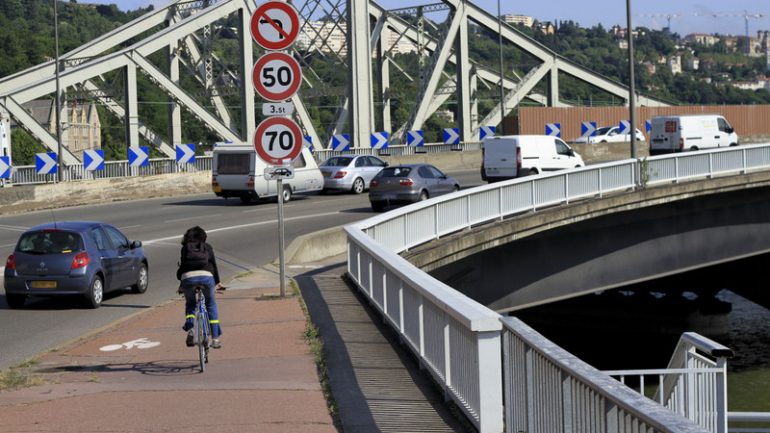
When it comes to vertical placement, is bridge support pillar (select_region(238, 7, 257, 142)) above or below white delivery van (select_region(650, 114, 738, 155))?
above

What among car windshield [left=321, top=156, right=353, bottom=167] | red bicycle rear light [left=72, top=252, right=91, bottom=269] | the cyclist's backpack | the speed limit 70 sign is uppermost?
the speed limit 70 sign

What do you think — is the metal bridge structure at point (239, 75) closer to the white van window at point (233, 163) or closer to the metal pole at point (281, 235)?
the white van window at point (233, 163)

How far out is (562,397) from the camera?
5.76 m

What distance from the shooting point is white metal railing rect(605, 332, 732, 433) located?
26.0 ft

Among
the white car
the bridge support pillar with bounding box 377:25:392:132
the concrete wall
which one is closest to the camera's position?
the concrete wall

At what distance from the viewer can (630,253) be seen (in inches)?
1150

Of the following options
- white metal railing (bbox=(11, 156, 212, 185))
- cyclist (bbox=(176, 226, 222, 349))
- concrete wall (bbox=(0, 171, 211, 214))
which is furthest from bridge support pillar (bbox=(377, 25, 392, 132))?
cyclist (bbox=(176, 226, 222, 349))

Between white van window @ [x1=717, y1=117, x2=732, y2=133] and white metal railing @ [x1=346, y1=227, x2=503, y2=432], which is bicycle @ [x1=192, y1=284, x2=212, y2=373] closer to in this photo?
white metal railing @ [x1=346, y1=227, x2=503, y2=432]

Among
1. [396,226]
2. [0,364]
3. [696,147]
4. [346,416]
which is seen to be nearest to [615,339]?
[696,147]

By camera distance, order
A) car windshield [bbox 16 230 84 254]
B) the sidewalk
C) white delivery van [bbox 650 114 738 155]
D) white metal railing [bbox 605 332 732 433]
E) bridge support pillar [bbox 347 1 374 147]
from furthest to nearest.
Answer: bridge support pillar [bbox 347 1 374 147] < white delivery van [bbox 650 114 738 155] < car windshield [bbox 16 230 84 254] < the sidewalk < white metal railing [bbox 605 332 732 433]

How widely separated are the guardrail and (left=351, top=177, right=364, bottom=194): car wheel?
15.8 metres

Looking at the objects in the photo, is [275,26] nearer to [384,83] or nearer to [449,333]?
[449,333]

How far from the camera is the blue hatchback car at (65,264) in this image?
18.2 metres

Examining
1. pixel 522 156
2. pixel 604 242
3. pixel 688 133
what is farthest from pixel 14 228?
pixel 688 133
